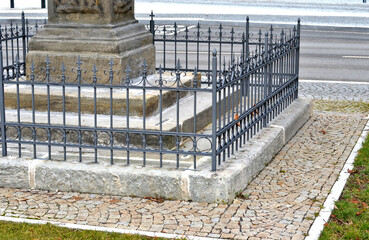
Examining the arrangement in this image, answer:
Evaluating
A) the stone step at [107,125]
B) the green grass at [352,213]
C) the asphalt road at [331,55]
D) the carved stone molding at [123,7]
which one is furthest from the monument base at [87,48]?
the asphalt road at [331,55]

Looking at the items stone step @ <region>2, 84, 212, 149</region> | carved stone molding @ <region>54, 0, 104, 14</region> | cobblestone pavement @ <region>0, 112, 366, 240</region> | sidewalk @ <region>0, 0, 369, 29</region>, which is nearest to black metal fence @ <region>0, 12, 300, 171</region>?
stone step @ <region>2, 84, 212, 149</region>

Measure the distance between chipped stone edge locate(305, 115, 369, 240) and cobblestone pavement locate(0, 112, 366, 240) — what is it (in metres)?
0.06

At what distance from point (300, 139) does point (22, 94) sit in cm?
367

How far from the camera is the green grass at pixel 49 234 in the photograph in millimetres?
6219

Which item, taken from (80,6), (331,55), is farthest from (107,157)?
(331,55)

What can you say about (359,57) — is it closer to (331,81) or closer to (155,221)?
(331,81)

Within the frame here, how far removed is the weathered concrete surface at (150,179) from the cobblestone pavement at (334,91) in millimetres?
5437

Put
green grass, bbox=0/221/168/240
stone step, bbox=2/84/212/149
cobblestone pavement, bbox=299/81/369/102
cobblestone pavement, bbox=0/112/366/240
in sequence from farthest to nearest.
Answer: cobblestone pavement, bbox=299/81/369/102
stone step, bbox=2/84/212/149
cobblestone pavement, bbox=0/112/366/240
green grass, bbox=0/221/168/240

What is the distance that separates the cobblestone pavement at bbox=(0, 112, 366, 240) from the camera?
650 cm

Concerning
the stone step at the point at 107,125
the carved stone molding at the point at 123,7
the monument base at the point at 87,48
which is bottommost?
the stone step at the point at 107,125

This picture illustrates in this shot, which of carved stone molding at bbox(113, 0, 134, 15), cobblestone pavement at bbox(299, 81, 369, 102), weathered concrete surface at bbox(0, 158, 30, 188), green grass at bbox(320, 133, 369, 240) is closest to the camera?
green grass at bbox(320, 133, 369, 240)

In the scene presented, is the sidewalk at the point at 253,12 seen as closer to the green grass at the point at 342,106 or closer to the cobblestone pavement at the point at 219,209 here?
the green grass at the point at 342,106

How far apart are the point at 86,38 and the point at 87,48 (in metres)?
0.13

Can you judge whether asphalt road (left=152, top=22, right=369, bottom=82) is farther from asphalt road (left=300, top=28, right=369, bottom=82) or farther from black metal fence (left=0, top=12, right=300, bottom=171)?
black metal fence (left=0, top=12, right=300, bottom=171)
